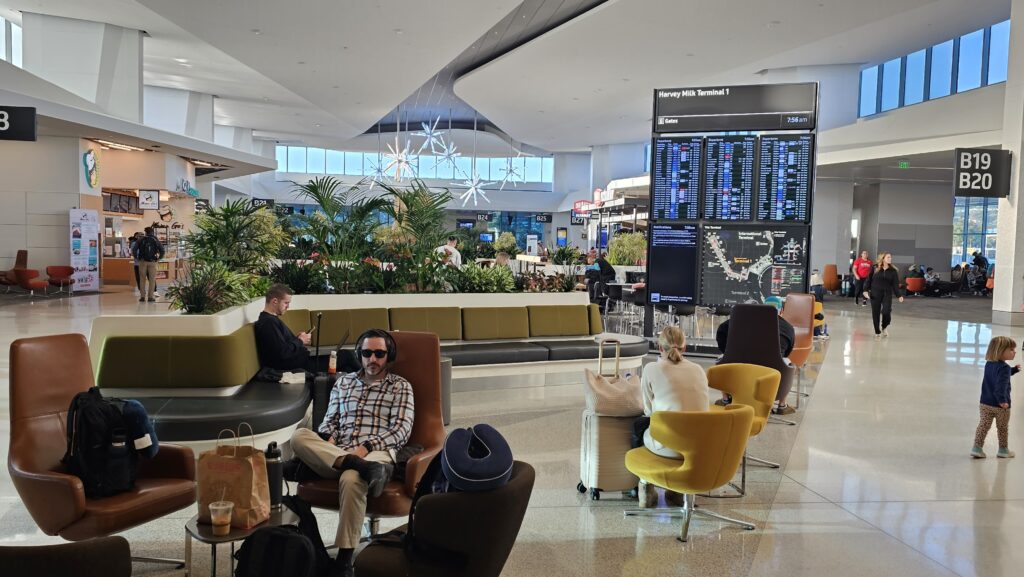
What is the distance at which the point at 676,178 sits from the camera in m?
10.6

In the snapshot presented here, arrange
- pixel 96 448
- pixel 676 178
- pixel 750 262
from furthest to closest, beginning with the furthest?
pixel 676 178, pixel 750 262, pixel 96 448

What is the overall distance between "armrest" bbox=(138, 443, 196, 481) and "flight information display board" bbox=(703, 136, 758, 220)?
8.17 meters

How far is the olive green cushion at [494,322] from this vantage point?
27.7 feet

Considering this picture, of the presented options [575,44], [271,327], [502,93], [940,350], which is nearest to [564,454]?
[271,327]

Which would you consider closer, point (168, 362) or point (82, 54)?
point (168, 362)

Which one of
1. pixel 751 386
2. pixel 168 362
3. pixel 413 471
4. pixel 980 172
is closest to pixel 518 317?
pixel 751 386

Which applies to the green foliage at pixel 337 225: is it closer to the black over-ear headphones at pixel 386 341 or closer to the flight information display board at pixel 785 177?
the black over-ear headphones at pixel 386 341

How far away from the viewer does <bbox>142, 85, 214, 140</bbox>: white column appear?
2422 centimetres

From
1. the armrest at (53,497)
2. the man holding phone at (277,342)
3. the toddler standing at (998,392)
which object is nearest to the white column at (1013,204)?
the toddler standing at (998,392)

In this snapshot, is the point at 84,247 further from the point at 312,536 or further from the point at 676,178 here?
the point at 312,536

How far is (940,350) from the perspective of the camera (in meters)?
12.2

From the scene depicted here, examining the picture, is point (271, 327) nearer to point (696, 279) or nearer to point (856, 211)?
point (696, 279)

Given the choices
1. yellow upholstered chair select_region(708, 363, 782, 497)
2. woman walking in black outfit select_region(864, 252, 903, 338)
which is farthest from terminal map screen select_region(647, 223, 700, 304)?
yellow upholstered chair select_region(708, 363, 782, 497)

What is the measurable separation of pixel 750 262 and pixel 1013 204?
→ 8643mm
